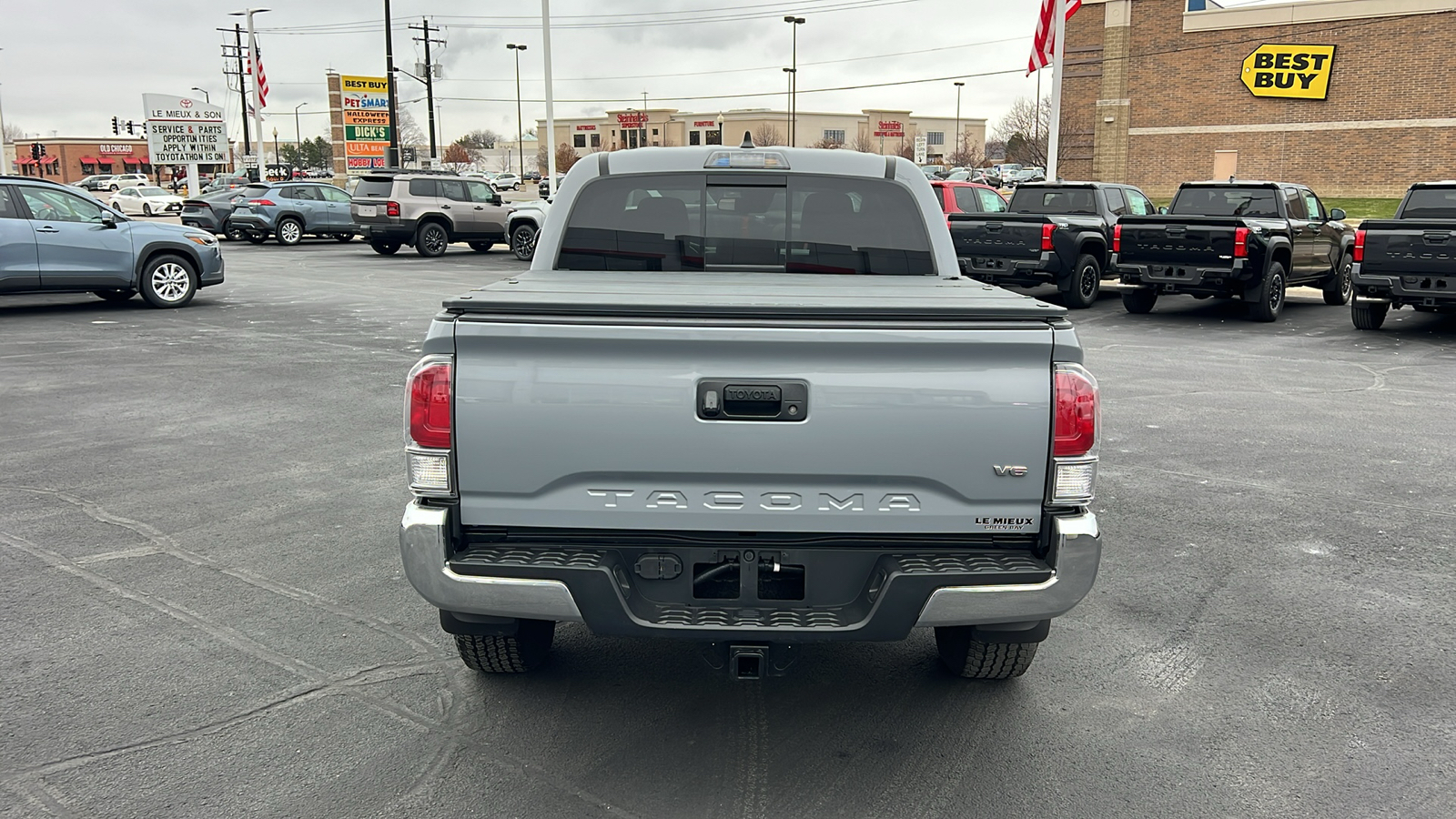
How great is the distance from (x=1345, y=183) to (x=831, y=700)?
5100cm

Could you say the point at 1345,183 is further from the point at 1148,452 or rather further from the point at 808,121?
the point at 808,121

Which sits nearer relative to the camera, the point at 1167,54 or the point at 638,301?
the point at 638,301

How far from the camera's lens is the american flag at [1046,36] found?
23.3 m

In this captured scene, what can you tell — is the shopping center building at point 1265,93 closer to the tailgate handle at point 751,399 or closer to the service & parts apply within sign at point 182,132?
the service & parts apply within sign at point 182,132

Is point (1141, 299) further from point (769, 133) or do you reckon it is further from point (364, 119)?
point (769, 133)

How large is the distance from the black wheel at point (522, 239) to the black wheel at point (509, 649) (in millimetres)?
22919

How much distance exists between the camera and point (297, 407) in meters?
9.24

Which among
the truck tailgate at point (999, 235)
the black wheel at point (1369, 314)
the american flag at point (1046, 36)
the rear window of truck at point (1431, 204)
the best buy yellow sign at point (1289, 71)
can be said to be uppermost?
the best buy yellow sign at point (1289, 71)

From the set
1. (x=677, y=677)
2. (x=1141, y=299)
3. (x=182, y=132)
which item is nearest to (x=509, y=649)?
(x=677, y=677)

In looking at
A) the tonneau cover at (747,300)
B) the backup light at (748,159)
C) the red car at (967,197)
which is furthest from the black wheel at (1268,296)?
the tonneau cover at (747,300)

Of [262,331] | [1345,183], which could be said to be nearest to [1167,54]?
[1345,183]

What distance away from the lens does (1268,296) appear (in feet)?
50.1

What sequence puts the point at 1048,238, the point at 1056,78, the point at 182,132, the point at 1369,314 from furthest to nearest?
the point at 182,132 → the point at 1056,78 → the point at 1048,238 → the point at 1369,314

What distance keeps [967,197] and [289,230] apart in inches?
818
